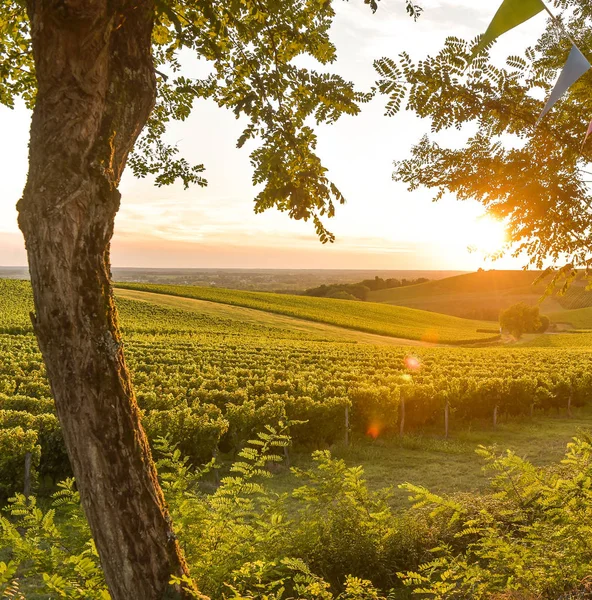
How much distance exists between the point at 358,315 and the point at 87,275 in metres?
72.7

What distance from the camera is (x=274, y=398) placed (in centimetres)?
1672

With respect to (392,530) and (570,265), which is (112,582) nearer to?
(392,530)

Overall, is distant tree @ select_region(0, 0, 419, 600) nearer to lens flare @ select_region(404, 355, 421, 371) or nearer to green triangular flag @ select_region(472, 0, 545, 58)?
green triangular flag @ select_region(472, 0, 545, 58)

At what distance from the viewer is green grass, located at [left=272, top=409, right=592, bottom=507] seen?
12750 millimetres

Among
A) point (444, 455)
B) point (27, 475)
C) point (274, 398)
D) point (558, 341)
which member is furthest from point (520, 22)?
point (558, 341)

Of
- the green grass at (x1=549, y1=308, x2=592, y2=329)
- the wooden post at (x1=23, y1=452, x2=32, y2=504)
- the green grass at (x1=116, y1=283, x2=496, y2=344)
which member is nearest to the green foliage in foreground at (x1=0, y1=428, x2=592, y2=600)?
the wooden post at (x1=23, y1=452, x2=32, y2=504)

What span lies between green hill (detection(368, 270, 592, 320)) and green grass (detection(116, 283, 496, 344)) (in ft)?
44.2

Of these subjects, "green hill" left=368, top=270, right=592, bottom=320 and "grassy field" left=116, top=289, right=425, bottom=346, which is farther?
"green hill" left=368, top=270, right=592, bottom=320

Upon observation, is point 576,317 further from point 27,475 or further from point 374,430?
point 27,475

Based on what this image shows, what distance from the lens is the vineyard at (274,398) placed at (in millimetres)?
13000

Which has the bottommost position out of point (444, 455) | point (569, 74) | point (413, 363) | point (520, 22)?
point (444, 455)

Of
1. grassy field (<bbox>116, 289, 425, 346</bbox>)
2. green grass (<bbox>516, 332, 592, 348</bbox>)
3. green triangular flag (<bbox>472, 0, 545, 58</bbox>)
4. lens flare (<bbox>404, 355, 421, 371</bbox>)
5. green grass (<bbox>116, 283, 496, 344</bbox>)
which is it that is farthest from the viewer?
green grass (<bbox>116, 283, 496, 344</bbox>)

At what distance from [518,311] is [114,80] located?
6880 centimetres

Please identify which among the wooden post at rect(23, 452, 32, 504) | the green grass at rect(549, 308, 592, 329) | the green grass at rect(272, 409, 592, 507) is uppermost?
the green grass at rect(549, 308, 592, 329)
